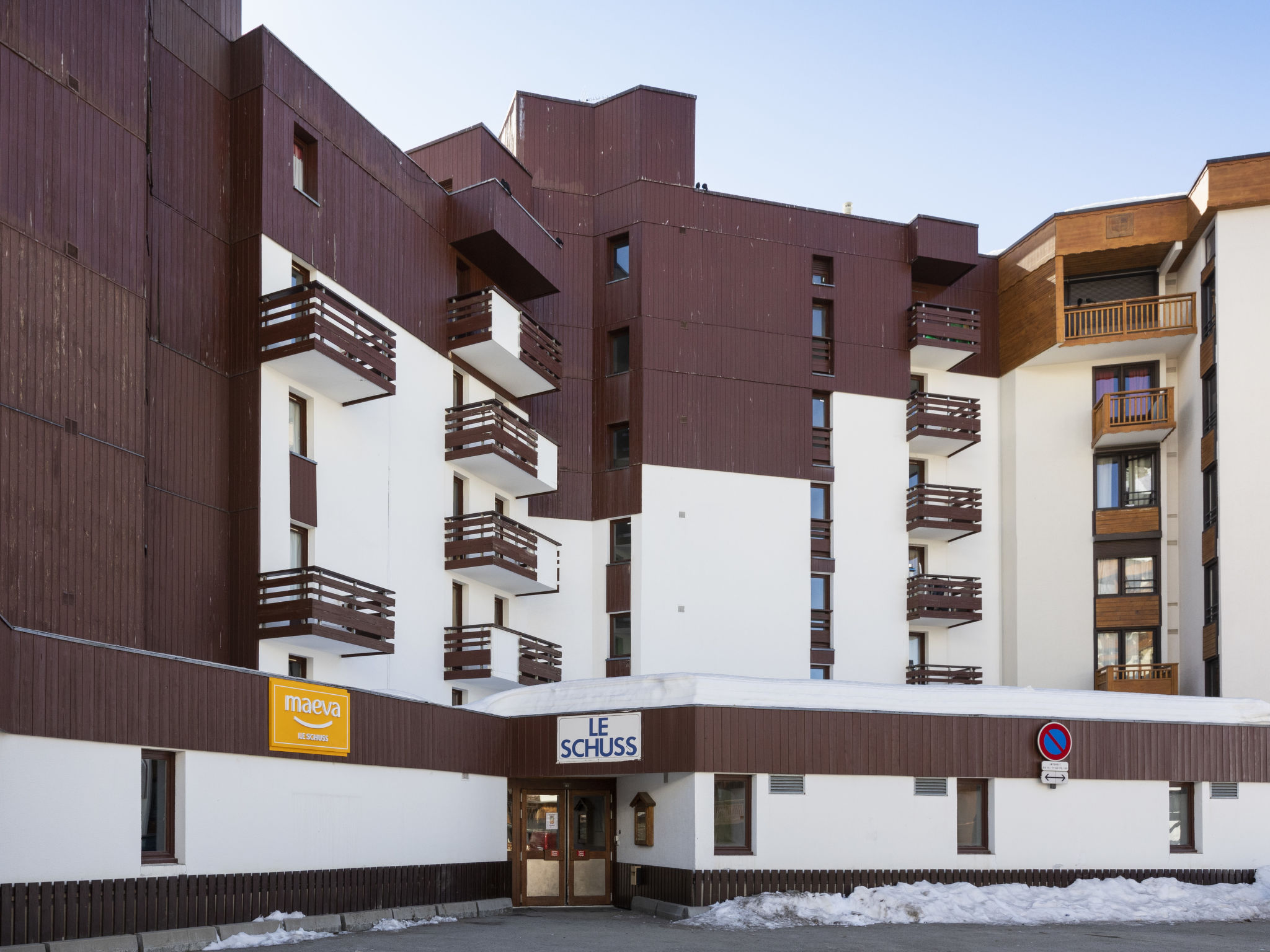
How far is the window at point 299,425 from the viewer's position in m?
26.3

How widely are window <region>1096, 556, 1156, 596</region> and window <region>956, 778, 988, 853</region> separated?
1382 centimetres

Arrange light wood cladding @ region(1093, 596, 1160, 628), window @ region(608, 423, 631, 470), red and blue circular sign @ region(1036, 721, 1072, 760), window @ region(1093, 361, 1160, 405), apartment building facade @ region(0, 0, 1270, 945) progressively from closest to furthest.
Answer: apartment building facade @ region(0, 0, 1270, 945) → red and blue circular sign @ region(1036, 721, 1072, 760) → window @ region(608, 423, 631, 470) → light wood cladding @ region(1093, 596, 1160, 628) → window @ region(1093, 361, 1160, 405)

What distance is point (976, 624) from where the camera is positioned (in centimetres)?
3909

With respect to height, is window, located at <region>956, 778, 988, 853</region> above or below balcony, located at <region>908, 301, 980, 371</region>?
below

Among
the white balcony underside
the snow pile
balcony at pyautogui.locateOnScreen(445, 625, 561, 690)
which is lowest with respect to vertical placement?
the snow pile

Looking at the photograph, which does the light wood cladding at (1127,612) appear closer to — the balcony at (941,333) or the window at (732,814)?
the balcony at (941,333)

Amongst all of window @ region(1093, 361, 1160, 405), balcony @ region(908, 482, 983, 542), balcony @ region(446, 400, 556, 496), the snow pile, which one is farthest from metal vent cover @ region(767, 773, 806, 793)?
window @ region(1093, 361, 1160, 405)

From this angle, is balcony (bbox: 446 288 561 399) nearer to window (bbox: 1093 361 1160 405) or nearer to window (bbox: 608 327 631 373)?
window (bbox: 608 327 631 373)

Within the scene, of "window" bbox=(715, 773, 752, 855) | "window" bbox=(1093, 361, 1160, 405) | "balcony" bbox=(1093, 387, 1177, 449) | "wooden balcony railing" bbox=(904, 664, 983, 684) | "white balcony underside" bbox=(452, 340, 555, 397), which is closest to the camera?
"window" bbox=(715, 773, 752, 855)

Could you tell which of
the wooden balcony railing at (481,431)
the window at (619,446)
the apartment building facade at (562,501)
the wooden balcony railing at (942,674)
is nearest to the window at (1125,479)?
the apartment building facade at (562,501)

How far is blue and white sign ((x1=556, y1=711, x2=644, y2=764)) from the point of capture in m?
25.3

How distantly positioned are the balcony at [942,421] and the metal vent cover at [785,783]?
1577 cm

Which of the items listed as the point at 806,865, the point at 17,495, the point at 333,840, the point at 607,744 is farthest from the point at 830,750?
the point at 17,495

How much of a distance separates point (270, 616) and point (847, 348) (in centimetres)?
2051
